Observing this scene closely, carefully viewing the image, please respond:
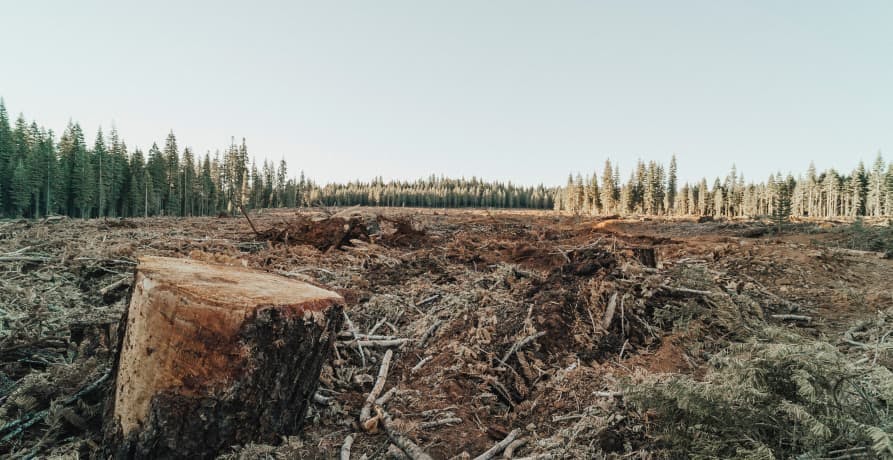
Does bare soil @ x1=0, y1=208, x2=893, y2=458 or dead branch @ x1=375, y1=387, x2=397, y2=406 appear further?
dead branch @ x1=375, y1=387, x2=397, y2=406

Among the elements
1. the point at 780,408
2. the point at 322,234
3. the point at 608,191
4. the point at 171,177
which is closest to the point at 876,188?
the point at 608,191

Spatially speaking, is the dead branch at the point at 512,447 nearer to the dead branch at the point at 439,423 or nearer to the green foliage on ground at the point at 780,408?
the dead branch at the point at 439,423

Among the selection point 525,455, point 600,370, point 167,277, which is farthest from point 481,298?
point 167,277

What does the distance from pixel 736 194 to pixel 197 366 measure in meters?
97.7

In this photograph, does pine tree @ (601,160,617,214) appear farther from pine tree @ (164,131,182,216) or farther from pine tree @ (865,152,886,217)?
pine tree @ (164,131,182,216)

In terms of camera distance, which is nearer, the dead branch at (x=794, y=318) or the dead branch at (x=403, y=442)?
the dead branch at (x=403, y=442)

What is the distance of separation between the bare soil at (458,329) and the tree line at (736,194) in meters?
71.4

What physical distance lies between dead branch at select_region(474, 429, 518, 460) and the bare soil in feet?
0.40

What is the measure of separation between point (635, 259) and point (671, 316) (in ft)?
6.16

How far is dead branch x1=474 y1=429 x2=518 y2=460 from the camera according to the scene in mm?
3271

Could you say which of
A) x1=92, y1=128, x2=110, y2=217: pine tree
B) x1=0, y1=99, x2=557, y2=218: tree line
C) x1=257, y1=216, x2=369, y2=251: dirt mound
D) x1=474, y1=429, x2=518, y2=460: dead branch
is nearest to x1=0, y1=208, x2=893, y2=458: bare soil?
x1=474, y1=429, x2=518, y2=460: dead branch

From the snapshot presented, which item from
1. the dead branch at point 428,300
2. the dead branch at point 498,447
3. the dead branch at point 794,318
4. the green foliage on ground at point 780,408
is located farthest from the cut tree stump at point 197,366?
the dead branch at point 794,318

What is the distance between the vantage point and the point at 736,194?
8062cm

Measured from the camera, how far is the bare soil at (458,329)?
3.48 m
